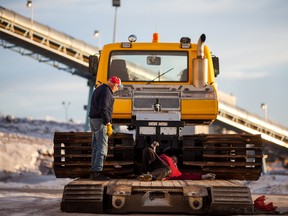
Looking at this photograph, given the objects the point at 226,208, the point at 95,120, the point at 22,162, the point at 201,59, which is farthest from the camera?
the point at 22,162

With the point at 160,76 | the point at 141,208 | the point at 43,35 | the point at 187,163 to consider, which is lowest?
the point at 141,208

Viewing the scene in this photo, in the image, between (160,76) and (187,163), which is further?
(160,76)

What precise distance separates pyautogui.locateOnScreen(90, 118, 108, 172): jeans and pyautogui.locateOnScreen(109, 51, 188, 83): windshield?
5.98 ft

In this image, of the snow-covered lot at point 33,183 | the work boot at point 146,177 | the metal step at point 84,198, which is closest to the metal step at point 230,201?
the work boot at point 146,177

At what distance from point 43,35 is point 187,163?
3050 centimetres

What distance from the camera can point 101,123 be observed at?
34.0ft

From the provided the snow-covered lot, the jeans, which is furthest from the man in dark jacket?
the snow-covered lot

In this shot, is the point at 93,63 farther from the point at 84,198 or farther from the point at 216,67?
the point at 84,198

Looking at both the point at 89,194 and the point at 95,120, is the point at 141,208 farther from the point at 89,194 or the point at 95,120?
the point at 95,120

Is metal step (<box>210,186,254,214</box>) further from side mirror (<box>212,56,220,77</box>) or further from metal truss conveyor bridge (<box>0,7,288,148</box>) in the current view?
metal truss conveyor bridge (<box>0,7,288,148</box>)

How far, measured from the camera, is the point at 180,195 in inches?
364

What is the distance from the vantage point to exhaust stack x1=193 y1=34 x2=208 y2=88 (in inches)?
455

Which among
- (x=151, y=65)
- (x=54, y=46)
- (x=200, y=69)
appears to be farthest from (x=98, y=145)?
(x=54, y=46)

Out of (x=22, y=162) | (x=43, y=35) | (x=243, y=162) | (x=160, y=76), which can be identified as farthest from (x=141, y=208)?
(x=43, y=35)
